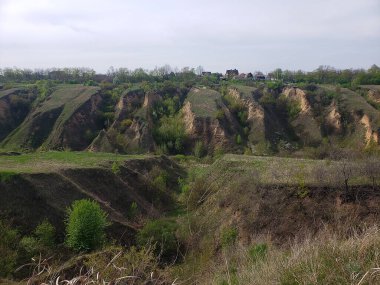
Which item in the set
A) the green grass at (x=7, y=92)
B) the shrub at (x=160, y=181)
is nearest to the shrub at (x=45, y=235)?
the shrub at (x=160, y=181)

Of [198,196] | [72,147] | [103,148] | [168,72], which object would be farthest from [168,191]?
[168,72]

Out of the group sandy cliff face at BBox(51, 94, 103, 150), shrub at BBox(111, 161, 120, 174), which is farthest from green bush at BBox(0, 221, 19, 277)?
sandy cliff face at BBox(51, 94, 103, 150)

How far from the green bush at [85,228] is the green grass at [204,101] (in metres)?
45.0

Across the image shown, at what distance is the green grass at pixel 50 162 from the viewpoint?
90.3 feet

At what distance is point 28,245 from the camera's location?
2012cm

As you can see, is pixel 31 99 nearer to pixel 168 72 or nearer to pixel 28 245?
pixel 168 72

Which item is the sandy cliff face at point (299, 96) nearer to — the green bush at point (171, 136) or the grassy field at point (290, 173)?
the green bush at point (171, 136)

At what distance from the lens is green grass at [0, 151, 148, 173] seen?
27.5 m

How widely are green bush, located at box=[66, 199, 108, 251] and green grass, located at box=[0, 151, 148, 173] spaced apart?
7.17 metres

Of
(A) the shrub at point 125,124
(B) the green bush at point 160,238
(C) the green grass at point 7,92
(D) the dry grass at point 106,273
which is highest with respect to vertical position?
(C) the green grass at point 7,92

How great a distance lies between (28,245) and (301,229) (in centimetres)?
1537

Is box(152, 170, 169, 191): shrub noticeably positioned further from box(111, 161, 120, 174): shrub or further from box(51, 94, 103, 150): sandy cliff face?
box(51, 94, 103, 150): sandy cliff face

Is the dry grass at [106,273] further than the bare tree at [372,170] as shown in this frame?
No

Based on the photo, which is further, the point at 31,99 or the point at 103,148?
the point at 31,99
